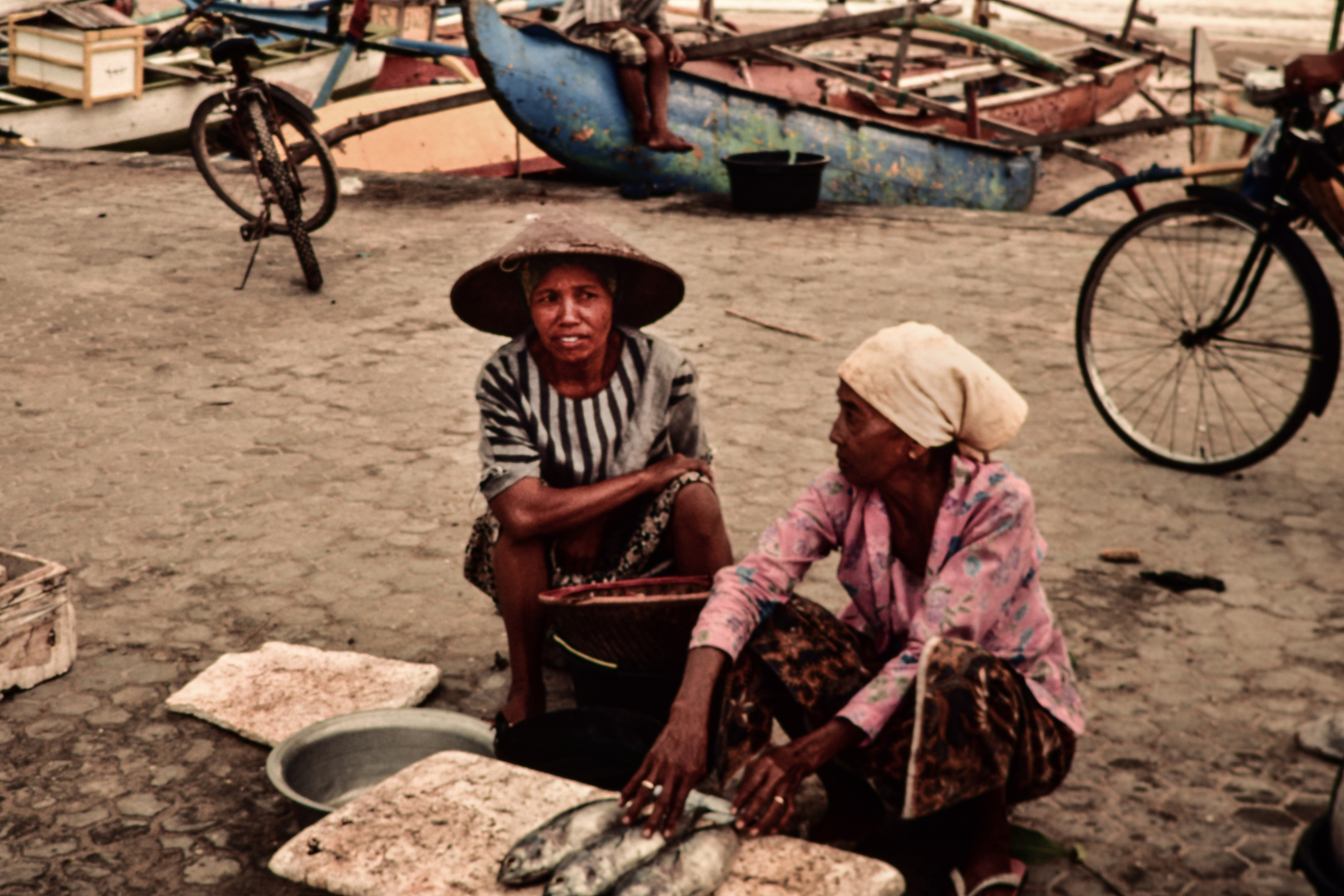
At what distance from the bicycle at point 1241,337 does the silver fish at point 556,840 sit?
9.23 ft

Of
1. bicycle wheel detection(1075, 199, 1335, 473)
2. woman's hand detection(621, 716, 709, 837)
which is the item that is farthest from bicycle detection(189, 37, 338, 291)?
woman's hand detection(621, 716, 709, 837)

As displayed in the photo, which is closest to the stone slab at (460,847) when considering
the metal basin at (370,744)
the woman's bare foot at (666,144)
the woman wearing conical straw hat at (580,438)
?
the metal basin at (370,744)

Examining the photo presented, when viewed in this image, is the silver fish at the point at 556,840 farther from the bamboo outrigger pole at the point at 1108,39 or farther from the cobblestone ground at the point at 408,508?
the bamboo outrigger pole at the point at 1108,39

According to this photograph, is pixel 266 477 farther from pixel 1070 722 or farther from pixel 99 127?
pixel 99 127

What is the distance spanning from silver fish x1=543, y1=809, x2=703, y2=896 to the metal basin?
0.69 meters

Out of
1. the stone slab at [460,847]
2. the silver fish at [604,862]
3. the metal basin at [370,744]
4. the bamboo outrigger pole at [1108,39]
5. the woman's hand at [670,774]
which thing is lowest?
the metal basin at [370,744]

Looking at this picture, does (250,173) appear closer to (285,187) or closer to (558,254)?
(285,187)

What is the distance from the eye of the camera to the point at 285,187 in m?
6.05

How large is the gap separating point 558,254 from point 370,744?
1.06 m

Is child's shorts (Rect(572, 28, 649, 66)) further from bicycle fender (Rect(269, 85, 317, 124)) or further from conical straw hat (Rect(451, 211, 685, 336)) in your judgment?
conical straw hat (Rect(451, 211, 685, 336))

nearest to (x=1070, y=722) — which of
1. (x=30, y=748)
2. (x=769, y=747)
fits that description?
(x=769, y=747)

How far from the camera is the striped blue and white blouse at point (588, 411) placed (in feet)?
8.63

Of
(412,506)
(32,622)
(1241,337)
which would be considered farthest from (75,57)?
(1241,337)

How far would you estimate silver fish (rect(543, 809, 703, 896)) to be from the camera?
1739mm
